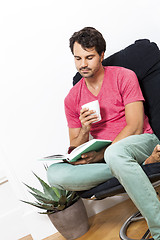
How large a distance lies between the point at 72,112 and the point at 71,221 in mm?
791

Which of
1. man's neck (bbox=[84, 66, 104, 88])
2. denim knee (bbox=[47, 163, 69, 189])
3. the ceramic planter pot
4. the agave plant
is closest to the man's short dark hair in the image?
man's neck (bbox=[84, 66, 104, 88])

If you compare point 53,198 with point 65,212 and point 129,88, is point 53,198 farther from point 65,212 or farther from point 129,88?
point 129,88

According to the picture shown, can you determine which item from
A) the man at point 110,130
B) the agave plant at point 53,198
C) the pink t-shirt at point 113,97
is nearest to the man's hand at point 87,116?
the man at point 110,130

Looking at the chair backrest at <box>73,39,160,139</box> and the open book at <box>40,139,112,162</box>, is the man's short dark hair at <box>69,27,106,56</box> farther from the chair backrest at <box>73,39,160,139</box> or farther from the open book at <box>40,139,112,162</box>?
the open book at <box>40,139,112,162</box>

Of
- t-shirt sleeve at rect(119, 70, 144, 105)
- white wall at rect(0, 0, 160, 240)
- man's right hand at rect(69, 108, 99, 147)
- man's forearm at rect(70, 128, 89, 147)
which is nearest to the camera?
man's right hand at rect(69, 108, 99, 147)

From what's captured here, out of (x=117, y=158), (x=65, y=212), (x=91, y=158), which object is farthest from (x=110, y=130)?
(x=65, y=212)

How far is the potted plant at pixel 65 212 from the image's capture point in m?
2.43

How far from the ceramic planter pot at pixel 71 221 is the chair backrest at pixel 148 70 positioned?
0.84 meters

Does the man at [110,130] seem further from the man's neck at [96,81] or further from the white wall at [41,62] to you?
the white wall at [41,62]

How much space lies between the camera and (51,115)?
8.97 feet

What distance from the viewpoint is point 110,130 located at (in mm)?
2254

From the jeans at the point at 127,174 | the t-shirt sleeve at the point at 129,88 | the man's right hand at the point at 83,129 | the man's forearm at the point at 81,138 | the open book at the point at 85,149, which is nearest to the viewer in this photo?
the jeans at the point at 127,174

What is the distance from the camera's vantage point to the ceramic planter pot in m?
2.43

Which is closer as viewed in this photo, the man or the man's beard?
the man
